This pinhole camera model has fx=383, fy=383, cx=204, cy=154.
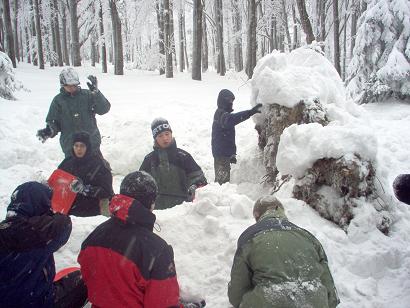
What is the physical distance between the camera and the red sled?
4.76 metres

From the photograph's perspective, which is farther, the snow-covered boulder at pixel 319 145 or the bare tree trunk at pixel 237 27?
Result: the bare tree trunk at pixel 237 27

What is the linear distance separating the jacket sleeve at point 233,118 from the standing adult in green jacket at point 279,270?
3757 millimetres

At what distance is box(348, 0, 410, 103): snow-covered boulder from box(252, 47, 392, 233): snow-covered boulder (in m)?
4.41

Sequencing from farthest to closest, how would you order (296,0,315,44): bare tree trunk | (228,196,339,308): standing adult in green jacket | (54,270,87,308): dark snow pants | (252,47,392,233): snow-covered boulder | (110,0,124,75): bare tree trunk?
(110,0,124,75): bare tree trunk
(296,0,315,44): bare tree trunk
(252,47,392,233): snow-covered boulder
(54,270,87,308): dark snow pants
(228,196,339,308): standing adult in green jacket

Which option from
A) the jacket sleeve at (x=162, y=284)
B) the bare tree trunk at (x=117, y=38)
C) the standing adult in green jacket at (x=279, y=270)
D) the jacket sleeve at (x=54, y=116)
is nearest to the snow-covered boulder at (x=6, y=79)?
the jacket sleeve at (x=54, y=116)

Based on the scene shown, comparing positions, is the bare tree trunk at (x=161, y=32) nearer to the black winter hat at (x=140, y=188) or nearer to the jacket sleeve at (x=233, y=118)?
the jacket sleeve at (x=233, y=118)

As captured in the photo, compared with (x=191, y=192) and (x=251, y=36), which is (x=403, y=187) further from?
(x=251, y=36)

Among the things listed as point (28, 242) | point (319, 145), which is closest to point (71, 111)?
point (28, 242)

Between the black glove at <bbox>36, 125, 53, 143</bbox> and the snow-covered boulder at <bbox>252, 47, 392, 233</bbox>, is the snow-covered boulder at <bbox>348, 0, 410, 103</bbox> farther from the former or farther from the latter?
the black glove at <bbox>36, 125, 53, 143</bbox>

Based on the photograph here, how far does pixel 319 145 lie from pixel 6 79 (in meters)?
10.7

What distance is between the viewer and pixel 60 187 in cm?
480

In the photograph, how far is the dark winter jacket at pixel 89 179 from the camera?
507 centimetres

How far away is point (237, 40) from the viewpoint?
93.2 feet

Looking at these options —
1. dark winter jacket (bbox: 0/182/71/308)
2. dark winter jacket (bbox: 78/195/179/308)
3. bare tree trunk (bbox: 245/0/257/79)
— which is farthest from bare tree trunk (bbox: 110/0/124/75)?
dark winter jacket (bbox: 78/195/179/308)
